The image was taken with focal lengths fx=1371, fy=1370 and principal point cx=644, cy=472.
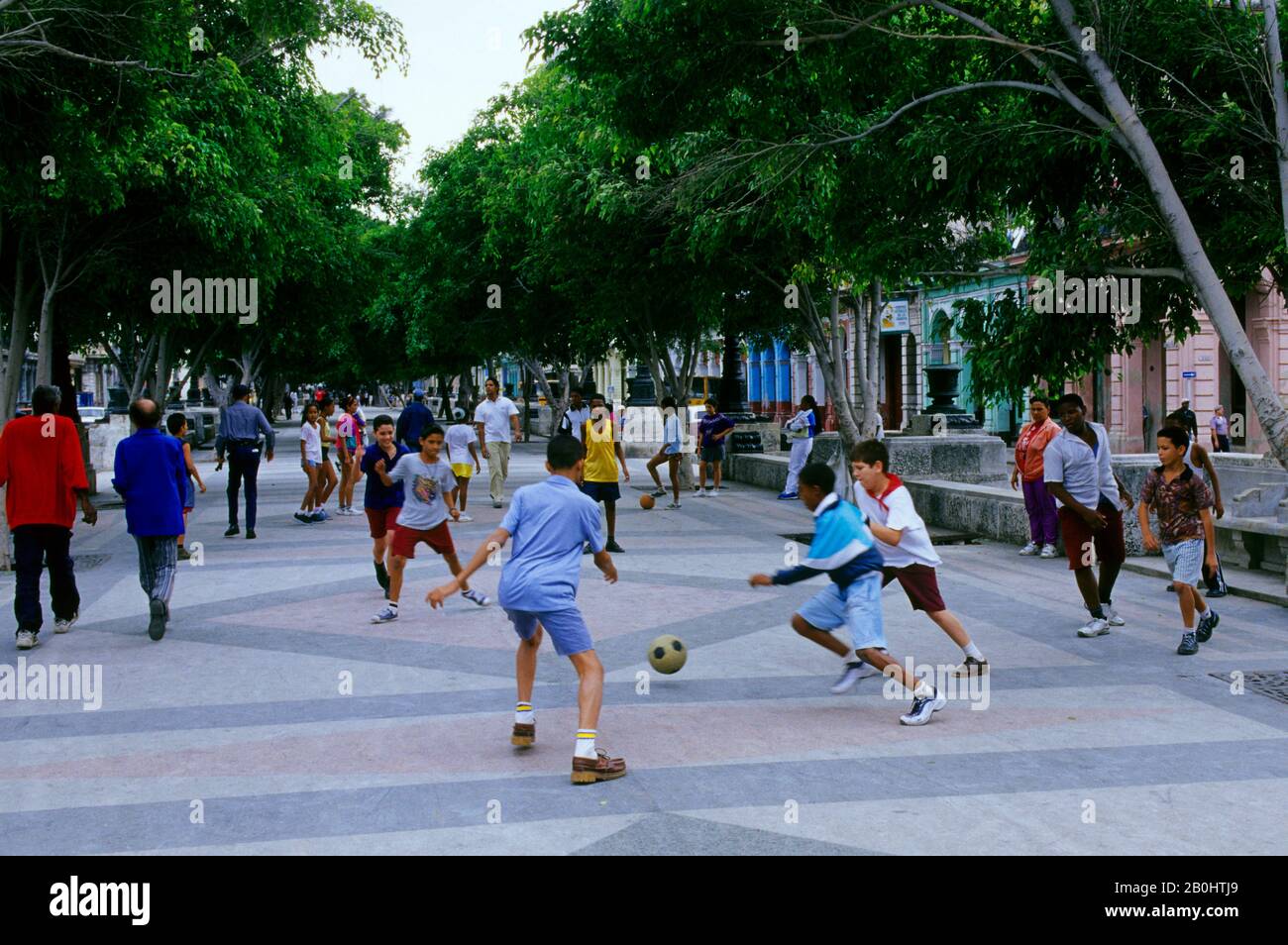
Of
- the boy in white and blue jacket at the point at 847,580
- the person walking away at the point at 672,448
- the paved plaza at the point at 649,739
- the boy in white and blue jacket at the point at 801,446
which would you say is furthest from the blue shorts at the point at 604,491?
the boy in white and blue jacket at the point at 847,580

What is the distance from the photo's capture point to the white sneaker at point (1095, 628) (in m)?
9.32

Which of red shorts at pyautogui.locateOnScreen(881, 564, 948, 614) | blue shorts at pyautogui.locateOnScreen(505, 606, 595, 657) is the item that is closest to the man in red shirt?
blue shorts at pyautogui.locateOnScreen(505, 606, 595, 657)

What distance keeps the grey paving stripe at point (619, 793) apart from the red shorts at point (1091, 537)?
9.90 ft

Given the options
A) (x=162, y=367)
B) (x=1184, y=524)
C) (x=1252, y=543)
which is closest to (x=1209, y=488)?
(x=1184, y=524)

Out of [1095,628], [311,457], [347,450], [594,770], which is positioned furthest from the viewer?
[347,450]

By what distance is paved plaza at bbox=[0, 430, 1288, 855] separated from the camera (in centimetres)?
518

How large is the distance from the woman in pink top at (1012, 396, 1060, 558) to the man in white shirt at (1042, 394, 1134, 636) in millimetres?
3883

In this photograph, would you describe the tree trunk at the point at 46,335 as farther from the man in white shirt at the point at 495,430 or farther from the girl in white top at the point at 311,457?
the man in white shirt at the point at 495,430

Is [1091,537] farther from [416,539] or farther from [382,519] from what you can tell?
[382,519]

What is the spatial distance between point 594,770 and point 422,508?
5012 mm

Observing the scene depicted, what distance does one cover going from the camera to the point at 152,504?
392 inches
